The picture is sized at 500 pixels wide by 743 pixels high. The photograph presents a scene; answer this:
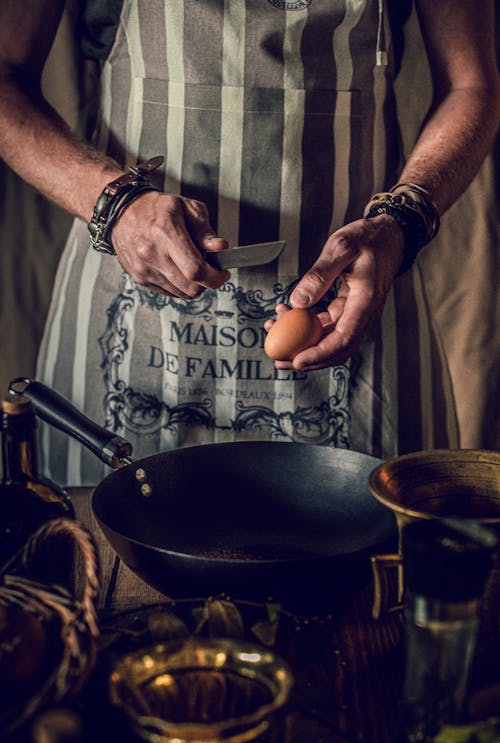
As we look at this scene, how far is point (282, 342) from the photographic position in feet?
3.70

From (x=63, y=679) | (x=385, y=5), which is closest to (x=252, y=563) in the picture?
(x=63, y=679)

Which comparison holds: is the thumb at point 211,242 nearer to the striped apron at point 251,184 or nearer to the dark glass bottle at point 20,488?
the striped apron at point 251,184

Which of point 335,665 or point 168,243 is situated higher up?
point 168,243

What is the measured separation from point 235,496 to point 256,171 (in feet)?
1.65

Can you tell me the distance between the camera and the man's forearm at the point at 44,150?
126cm

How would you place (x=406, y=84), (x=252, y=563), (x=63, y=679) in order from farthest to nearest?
(x=406, y=84) < (x=252, y=563) < (x=63, y=679)

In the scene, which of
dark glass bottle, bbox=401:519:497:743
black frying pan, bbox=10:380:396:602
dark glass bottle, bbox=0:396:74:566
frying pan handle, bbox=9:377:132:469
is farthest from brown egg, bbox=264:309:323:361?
dark glass bottle, bbox=401:519:497:743

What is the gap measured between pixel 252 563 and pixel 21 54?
3.10 feet

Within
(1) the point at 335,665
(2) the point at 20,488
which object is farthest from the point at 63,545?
(1) the point at 335,665

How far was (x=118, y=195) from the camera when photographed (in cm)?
118

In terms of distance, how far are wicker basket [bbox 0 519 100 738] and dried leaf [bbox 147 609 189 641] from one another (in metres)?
0.07

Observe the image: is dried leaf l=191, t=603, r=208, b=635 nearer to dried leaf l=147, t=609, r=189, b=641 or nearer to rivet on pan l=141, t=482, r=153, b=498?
dried leaf l=147, t=609, r=189, b=641

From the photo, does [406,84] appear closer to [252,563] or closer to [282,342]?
[282,342]

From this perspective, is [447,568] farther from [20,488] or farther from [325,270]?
[325,270]
